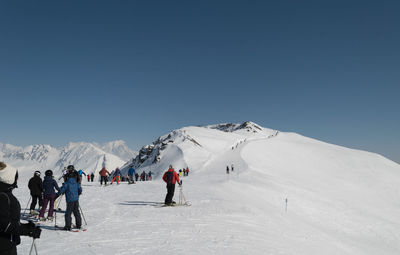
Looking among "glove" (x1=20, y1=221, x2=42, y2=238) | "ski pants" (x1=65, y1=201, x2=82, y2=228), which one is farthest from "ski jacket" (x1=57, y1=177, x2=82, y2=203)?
"glove" (x1=20, y1=221, x2=42, y2=238)

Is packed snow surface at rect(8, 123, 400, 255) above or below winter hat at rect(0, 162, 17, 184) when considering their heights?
below

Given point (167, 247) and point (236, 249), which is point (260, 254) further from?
point (167, 247)

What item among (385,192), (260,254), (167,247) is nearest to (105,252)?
Result: (167,247)

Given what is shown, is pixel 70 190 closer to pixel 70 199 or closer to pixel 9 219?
pixel 70 199

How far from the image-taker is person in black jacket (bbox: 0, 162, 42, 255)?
3465 mm

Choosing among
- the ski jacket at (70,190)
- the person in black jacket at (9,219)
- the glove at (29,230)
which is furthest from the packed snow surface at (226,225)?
the person in black jacket at (9,219)

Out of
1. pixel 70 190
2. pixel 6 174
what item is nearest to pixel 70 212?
pixel 70 190

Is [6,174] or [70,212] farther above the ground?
[6,174]

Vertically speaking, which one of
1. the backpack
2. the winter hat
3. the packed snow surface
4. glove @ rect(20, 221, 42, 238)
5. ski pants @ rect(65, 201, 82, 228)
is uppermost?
the winter hat

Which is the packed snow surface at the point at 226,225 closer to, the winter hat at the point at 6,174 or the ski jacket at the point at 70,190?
the ski jacket at the point at 70,190

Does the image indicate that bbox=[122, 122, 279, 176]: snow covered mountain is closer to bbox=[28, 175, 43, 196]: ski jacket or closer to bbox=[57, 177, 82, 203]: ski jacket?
bbox=[28, 175, 43, 196]: ski jacket

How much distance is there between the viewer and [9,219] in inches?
140

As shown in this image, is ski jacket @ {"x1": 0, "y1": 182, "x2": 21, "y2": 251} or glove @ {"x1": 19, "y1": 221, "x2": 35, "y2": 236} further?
glove @ {"x1": 19, "y1": 221, "x2": 35, "y2": 236}

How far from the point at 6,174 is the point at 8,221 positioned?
2.45 feet
